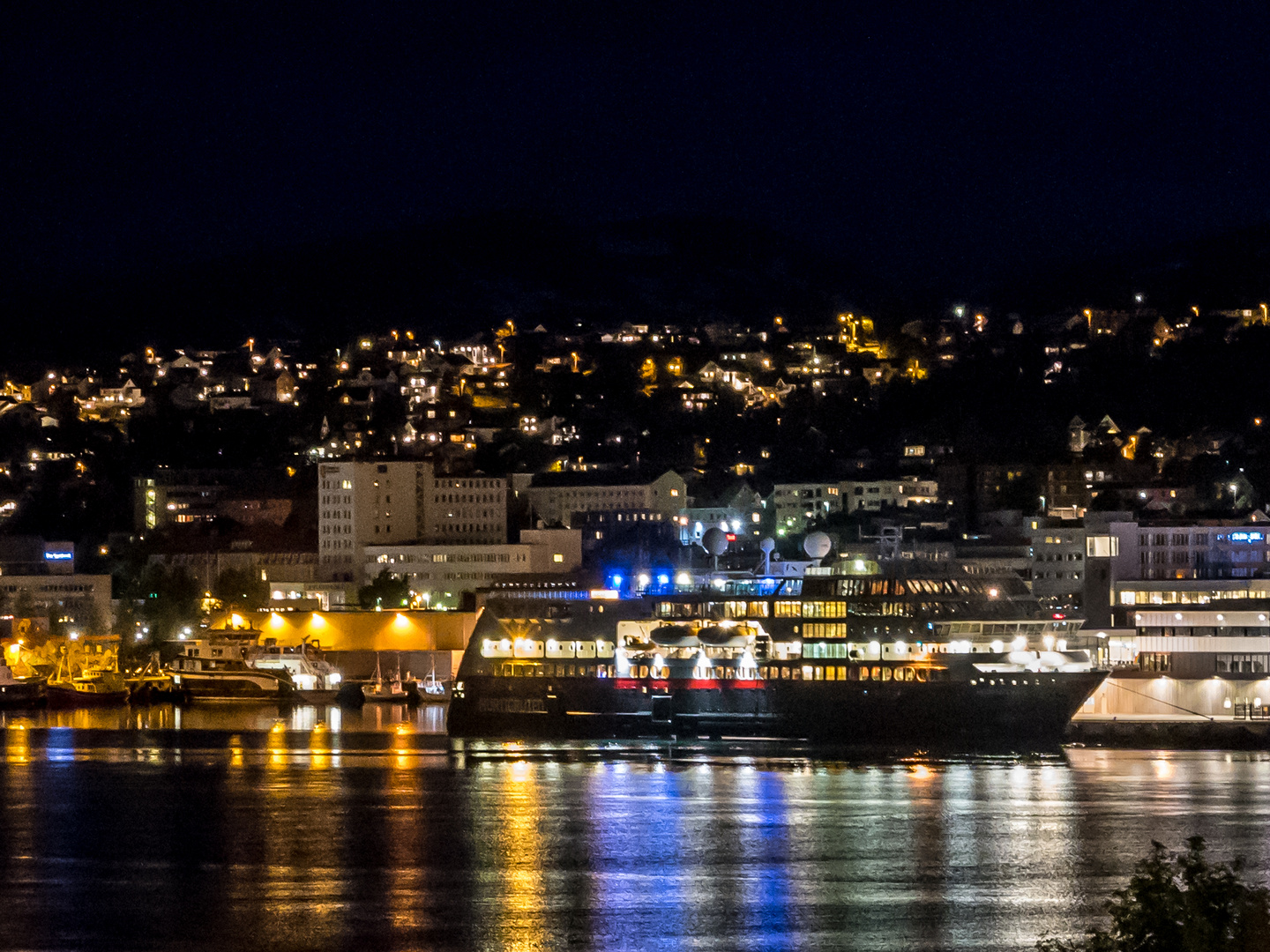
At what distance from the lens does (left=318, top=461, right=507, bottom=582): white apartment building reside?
282 ft

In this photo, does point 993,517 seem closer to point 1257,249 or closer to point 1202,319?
point 1202,319

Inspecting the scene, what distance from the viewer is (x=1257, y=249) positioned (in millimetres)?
163750

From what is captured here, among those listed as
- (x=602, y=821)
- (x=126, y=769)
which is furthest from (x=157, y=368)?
(x=602, y=821)

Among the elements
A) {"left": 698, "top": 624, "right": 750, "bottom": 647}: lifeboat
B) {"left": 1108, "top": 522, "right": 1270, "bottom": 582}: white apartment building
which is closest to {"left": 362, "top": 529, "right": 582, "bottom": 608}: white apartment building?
{"left": 1108, "top": 522, "right": 1270, "bottom": 582}: white apartment building

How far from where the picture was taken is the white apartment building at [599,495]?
3506 inches

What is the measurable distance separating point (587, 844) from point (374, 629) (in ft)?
128

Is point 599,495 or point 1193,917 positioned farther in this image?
point 599,495

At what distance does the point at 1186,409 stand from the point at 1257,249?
67095 mm

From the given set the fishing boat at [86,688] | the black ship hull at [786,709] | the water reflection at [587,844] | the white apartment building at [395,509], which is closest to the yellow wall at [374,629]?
the fishing boat at [86,688]

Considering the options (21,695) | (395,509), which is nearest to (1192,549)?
(395,509)

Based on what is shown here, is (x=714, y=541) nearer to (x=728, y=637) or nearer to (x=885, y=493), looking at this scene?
(x=728, y=637)

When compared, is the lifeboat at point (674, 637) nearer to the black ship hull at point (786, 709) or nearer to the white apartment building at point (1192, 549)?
the black ship hull at point (786, 709)

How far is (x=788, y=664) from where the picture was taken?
4953cm

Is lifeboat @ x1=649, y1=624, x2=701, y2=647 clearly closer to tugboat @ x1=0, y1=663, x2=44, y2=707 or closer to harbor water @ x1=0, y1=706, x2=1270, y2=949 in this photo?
harbor water @ x1=0, y1=706, x2=1270, y2=949
